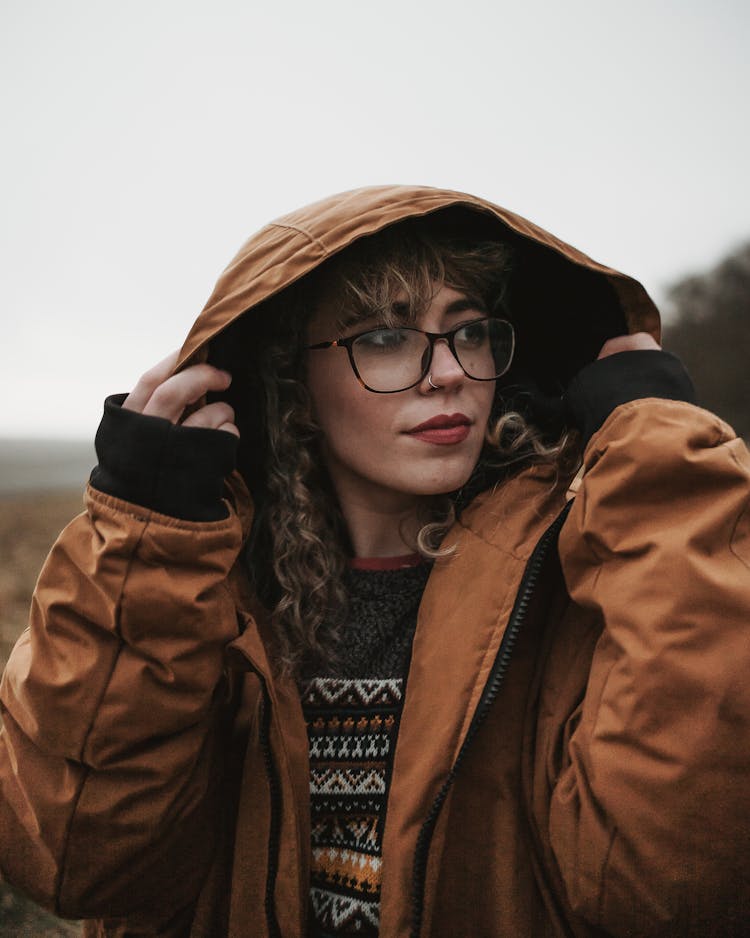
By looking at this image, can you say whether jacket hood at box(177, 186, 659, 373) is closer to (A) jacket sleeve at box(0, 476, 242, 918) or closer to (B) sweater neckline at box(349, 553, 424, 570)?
(A) jacket sleeve at box(0, 476, 242, 918)

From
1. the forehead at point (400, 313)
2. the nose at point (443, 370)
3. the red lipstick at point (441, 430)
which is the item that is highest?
the forehead at point (400, 313)

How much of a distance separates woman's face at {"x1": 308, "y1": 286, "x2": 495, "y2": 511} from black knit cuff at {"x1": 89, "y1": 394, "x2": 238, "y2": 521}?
0.46 m

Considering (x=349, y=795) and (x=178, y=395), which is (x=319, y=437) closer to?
(x=178, y=395)

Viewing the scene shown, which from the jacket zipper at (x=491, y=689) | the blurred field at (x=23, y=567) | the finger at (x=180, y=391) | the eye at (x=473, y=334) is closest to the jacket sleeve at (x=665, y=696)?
the jacket zipper at (x=491, y=689)

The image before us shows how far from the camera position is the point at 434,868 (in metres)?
1.40

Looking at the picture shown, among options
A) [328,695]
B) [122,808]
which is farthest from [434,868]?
[122,808]

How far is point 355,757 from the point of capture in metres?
1.66

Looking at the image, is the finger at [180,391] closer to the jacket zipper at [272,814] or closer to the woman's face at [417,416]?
the woman's face at [417,416]

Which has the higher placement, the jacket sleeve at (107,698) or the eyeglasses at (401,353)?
the eyeglasses at (401,353)

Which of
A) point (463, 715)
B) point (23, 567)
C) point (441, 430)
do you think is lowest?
point (23, 567)

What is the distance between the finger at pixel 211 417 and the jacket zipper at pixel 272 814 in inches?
23.4

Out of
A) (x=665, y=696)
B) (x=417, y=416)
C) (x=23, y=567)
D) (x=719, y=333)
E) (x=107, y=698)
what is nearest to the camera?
(x=665, y=696)

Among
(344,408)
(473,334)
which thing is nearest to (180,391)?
(344,408)

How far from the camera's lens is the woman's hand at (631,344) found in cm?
165
